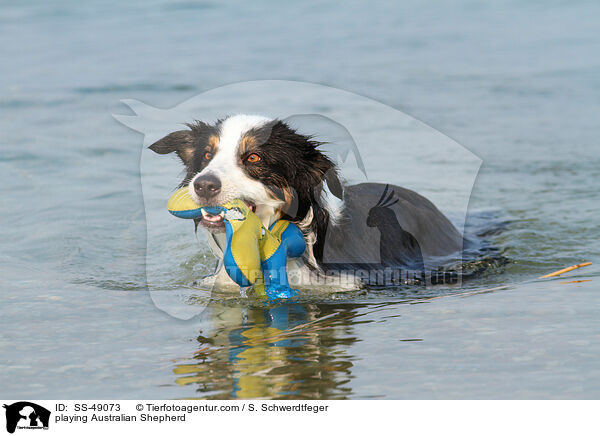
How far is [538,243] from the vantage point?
270 inches

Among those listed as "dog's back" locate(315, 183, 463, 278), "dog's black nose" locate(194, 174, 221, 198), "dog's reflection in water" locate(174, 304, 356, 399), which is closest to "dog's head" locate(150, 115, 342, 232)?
"dog's black nose" locate(194, 174, 221, 198)

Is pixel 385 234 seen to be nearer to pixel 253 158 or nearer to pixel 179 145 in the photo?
pixel 253 158

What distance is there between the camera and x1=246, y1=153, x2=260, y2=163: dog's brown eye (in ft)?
15.8

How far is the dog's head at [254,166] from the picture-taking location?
470 centimetres

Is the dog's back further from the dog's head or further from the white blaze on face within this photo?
the white blaze on face

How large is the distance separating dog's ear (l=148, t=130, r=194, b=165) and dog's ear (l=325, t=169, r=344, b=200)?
833 millimetres

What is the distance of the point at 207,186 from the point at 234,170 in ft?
0.71

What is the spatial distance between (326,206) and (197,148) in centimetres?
87

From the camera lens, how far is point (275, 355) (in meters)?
4.19

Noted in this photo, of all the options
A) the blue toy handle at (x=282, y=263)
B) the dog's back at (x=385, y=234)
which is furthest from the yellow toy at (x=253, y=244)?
the dog's back at (x=385, y=234)

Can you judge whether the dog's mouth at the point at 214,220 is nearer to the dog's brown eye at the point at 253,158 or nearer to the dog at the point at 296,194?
the dog at the point at 296,194

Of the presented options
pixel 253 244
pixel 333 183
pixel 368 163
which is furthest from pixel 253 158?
pixel 368 163
